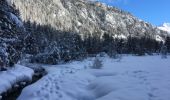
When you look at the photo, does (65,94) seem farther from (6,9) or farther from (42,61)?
(42,61)

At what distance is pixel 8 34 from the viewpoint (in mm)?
26000

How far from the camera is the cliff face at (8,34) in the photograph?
23228mm

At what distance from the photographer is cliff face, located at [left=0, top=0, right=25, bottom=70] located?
76.2 ft

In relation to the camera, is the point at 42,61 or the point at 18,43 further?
the point at 42,61

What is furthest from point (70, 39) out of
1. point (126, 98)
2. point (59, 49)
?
point (126, 98)

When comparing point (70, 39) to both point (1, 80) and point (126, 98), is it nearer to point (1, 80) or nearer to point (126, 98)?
point (1, 80)

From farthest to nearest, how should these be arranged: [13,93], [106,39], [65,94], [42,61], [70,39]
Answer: [106,39] < [70,39] < [42,61] < [13,93] < [65,94]

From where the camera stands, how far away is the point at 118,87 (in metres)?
13.0

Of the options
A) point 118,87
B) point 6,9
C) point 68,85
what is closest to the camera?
point 118,87

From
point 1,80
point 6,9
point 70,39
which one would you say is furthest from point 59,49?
point 1,80

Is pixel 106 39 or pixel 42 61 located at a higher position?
pixel 106 39

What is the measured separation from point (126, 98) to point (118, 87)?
2068 millimetres

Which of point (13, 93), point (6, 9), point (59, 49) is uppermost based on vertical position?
point (6, 9)

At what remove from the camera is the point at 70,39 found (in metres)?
51.3
